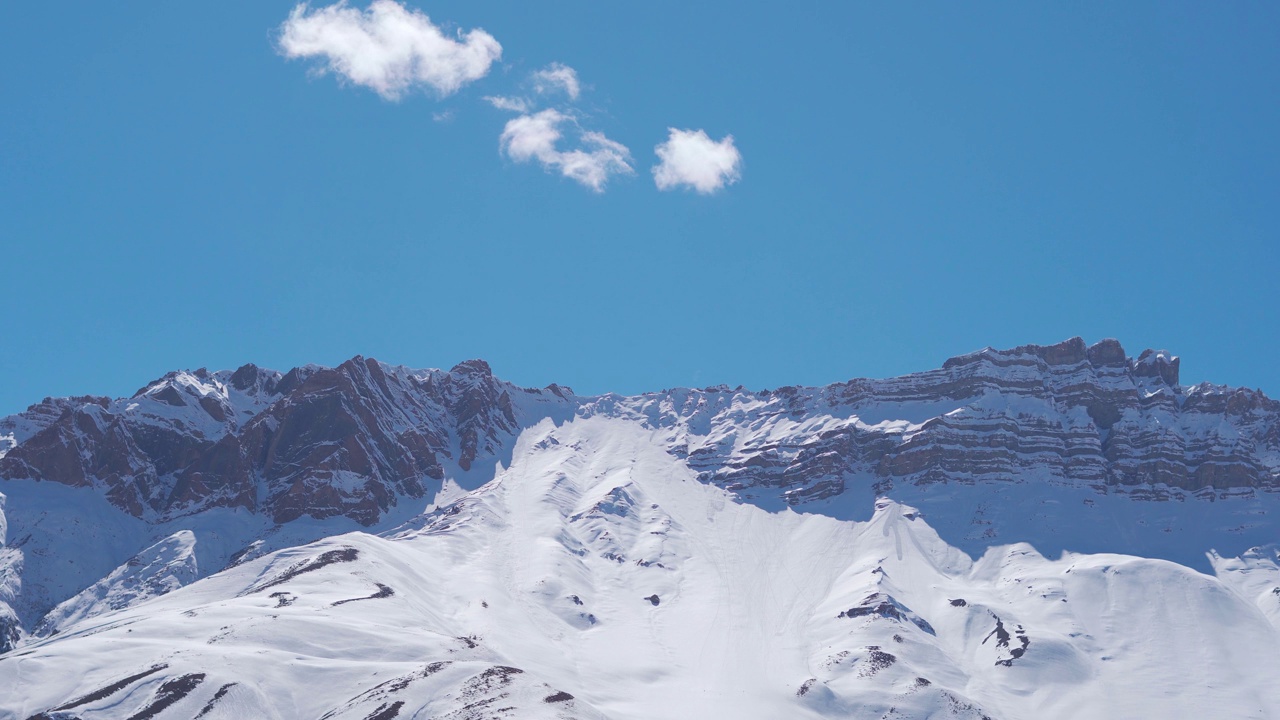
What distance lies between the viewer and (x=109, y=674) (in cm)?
12650

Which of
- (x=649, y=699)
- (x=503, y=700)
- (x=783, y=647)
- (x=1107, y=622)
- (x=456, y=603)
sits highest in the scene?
(x=1107, y=622)

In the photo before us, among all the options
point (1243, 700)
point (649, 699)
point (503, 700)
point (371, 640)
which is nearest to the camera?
point (503, 700)

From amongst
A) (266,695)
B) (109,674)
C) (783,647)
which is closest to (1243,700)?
(783,647)

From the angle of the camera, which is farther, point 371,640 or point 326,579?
point 326,579

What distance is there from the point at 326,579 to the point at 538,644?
35.0m

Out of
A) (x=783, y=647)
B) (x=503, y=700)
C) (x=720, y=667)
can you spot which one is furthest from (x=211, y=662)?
(x=783, y=647)

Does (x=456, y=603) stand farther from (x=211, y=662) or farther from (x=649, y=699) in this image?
(x=211, y=662)

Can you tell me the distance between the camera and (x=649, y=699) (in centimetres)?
15638

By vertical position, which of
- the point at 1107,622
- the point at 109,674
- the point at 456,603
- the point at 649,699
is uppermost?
the point at 1107,622

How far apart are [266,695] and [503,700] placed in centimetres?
2666

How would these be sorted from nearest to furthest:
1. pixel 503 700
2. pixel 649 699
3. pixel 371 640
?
pixel 503 700 → pixel 371 640 → pixel 649 699

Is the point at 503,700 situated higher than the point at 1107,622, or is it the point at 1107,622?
the point at 1107,622

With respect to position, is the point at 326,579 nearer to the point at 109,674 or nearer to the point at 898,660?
the point at 109,674

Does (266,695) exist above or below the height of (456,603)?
below
